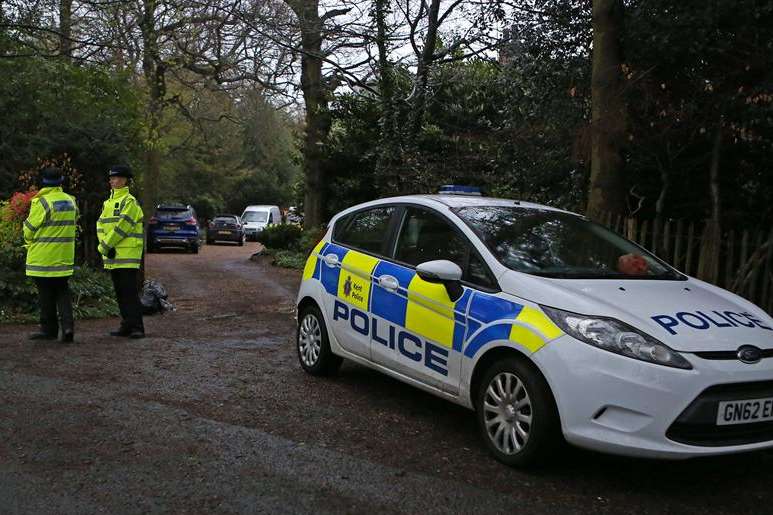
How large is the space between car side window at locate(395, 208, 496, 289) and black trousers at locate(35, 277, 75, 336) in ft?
13.9

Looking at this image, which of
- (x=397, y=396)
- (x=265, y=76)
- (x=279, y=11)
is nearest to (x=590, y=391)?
(x=397, y=396)

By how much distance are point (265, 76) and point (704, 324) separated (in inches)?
553

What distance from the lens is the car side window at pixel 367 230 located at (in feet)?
20.0

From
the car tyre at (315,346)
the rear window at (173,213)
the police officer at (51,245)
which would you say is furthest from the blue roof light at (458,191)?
the rear window at (173,213)

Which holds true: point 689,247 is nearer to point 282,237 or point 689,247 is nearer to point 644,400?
point 644,400

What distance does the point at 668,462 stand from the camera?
4.74m

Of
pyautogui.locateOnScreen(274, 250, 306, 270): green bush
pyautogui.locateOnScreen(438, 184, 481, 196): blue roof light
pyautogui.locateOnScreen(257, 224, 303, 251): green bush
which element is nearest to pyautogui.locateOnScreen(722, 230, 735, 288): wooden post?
pyautogui.locateOnScreen(438, 184, 481, 196): blue roof light

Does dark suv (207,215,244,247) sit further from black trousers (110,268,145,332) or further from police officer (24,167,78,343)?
police officer (24,167,78,343)

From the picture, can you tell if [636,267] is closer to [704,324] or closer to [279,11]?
[704,324]

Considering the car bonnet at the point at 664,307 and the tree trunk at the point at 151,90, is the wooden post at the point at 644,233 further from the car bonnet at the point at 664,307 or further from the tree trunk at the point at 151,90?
the tree trunk at the point at 151,90

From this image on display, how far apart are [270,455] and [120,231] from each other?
4274 millimetres

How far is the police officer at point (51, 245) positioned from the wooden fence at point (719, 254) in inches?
228

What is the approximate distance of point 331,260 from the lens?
6488 millimetres

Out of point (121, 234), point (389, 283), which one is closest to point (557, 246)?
point (389, 283)
